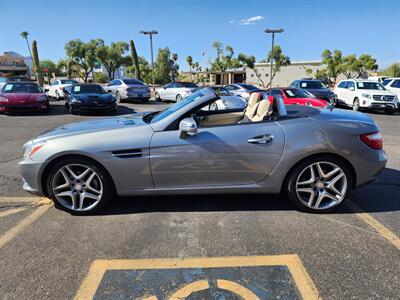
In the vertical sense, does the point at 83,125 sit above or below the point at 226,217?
above

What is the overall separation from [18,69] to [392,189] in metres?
108

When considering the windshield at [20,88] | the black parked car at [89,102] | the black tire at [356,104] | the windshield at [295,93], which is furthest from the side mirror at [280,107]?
the black tire at [356,104]

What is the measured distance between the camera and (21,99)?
41.8 ft

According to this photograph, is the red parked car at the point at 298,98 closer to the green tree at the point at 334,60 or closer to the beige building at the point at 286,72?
the green tree at the point at 334,60

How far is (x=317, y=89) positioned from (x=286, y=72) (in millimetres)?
52402

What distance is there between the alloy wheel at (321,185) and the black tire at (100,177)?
7.03 ft

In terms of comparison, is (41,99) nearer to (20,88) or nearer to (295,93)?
(20,88)

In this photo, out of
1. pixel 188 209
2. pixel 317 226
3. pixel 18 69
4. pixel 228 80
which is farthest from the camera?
pixel 18 69

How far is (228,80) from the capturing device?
7194 centimetres

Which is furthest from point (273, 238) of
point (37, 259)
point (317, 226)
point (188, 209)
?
point (37, 259)

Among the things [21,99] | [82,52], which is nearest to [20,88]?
[21,99]

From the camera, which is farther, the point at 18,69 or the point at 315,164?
the point at 18,69

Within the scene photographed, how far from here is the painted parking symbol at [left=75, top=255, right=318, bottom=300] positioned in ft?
7.39

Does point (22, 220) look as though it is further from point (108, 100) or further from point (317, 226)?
point (108, 100)
